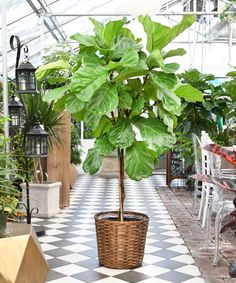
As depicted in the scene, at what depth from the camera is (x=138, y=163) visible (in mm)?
3848

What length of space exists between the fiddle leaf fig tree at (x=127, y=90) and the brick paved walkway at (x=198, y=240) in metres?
0.92

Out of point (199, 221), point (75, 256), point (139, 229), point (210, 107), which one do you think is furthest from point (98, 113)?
point (210, 107)

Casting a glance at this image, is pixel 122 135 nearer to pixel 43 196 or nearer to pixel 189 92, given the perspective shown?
pixel 189 92

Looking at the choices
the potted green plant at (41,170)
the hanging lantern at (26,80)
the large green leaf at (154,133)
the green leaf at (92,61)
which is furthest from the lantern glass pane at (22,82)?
the large green leaf at (154,133)

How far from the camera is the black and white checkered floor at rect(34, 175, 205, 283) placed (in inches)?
150

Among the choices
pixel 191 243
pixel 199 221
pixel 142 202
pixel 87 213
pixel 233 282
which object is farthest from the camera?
pixel 142 202

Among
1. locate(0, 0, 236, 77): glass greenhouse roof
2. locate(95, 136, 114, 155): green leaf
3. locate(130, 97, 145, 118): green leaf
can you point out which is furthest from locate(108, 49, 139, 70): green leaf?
locate(0, 0, 236, 77): glass greenhouse roof

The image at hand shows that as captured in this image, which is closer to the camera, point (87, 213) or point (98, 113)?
point (98, 113)

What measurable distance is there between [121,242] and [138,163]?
675 mm

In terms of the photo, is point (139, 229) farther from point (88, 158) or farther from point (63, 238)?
point (63, 238)

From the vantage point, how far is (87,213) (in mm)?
6605

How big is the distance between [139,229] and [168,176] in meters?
5.27

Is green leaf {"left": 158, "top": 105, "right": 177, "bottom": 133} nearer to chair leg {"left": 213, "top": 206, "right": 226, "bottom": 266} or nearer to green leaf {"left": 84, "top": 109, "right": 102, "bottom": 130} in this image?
green leaf {"left": 84, "top": 109, "right": 102, "bottom": 130}

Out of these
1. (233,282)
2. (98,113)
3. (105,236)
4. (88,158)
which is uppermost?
(98,113)
